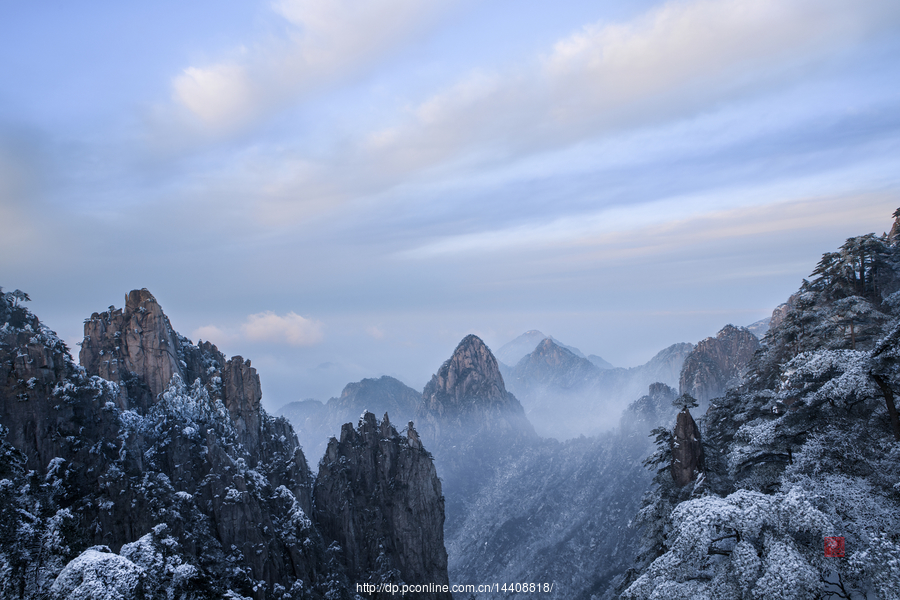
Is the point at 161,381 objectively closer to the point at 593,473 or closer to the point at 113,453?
the point at 113,453

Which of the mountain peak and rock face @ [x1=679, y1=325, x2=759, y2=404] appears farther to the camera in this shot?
the mountain peak

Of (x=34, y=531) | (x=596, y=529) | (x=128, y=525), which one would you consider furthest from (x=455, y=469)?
(x=34, y=531)

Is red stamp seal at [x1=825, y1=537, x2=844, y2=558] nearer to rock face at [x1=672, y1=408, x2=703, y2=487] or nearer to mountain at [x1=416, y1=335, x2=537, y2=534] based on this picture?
rock face at [x1=672, y1=408, x2=703, y2=487]

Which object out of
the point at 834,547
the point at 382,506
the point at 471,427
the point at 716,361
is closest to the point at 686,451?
the point at 834,547

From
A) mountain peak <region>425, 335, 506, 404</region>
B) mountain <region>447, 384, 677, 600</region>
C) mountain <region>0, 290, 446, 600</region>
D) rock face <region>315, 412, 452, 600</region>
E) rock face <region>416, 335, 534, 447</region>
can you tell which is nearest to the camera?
mountain <region>0, 290, 446, 600</region>

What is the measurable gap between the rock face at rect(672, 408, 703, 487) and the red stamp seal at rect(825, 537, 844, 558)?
1593 centimetres

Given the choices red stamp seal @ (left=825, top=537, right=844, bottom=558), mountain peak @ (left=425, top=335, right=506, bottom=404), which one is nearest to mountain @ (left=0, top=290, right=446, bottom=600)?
red stamp seal @ (left=825, top=537, right=844, bottom=558)

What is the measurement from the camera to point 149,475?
45969 mm

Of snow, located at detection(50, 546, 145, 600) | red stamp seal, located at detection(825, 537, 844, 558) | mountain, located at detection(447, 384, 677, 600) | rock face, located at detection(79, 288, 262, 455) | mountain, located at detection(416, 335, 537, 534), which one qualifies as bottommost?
mountain, located at detection(447, 384, 677, 600)

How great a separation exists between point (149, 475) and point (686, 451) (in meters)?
50.5

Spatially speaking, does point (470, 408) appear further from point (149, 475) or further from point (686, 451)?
point (686, 451)

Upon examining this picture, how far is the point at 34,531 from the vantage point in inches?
1142

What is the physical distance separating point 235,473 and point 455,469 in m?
120

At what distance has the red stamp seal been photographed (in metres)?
17.7
